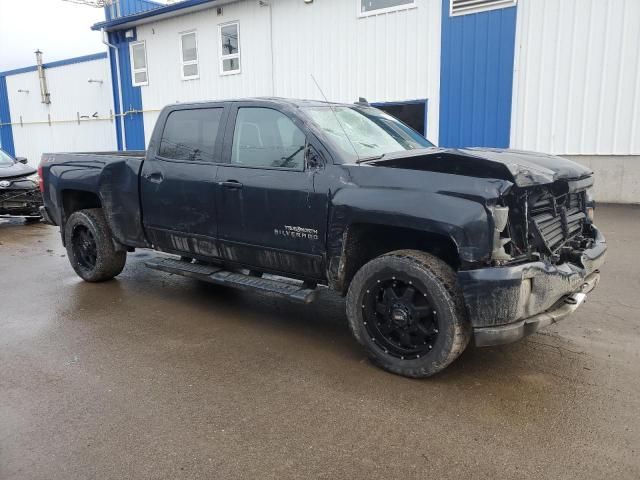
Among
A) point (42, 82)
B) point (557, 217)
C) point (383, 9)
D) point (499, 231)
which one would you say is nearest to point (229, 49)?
point (383, 9)

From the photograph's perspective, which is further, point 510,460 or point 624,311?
point 624,311

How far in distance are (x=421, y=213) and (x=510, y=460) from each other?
59.3 inches

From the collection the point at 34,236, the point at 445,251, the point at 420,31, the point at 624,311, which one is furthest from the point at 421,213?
the point at 420,31

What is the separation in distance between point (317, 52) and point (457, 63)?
3.87m

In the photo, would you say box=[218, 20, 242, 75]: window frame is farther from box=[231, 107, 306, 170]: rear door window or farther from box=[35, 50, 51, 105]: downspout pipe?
box=[231, 107, 306, 170]: rear door window

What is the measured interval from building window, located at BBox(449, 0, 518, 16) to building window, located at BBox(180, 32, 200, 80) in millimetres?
8346

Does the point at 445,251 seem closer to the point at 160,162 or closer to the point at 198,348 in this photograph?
the point at 198,348

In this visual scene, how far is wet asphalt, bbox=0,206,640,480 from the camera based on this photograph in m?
2.72

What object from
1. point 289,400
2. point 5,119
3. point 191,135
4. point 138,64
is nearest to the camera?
point 289,400

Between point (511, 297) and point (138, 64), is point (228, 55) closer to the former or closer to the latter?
point (138, 64)

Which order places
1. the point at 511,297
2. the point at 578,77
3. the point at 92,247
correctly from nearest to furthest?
the point at 511,297, the point at 92,247, the point at 578,77

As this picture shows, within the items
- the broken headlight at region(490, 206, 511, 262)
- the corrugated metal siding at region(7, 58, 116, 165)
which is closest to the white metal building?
the corrugated metal siding at region(7, 58, 116, 165)

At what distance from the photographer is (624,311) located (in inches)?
193

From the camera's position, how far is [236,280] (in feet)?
15.2
